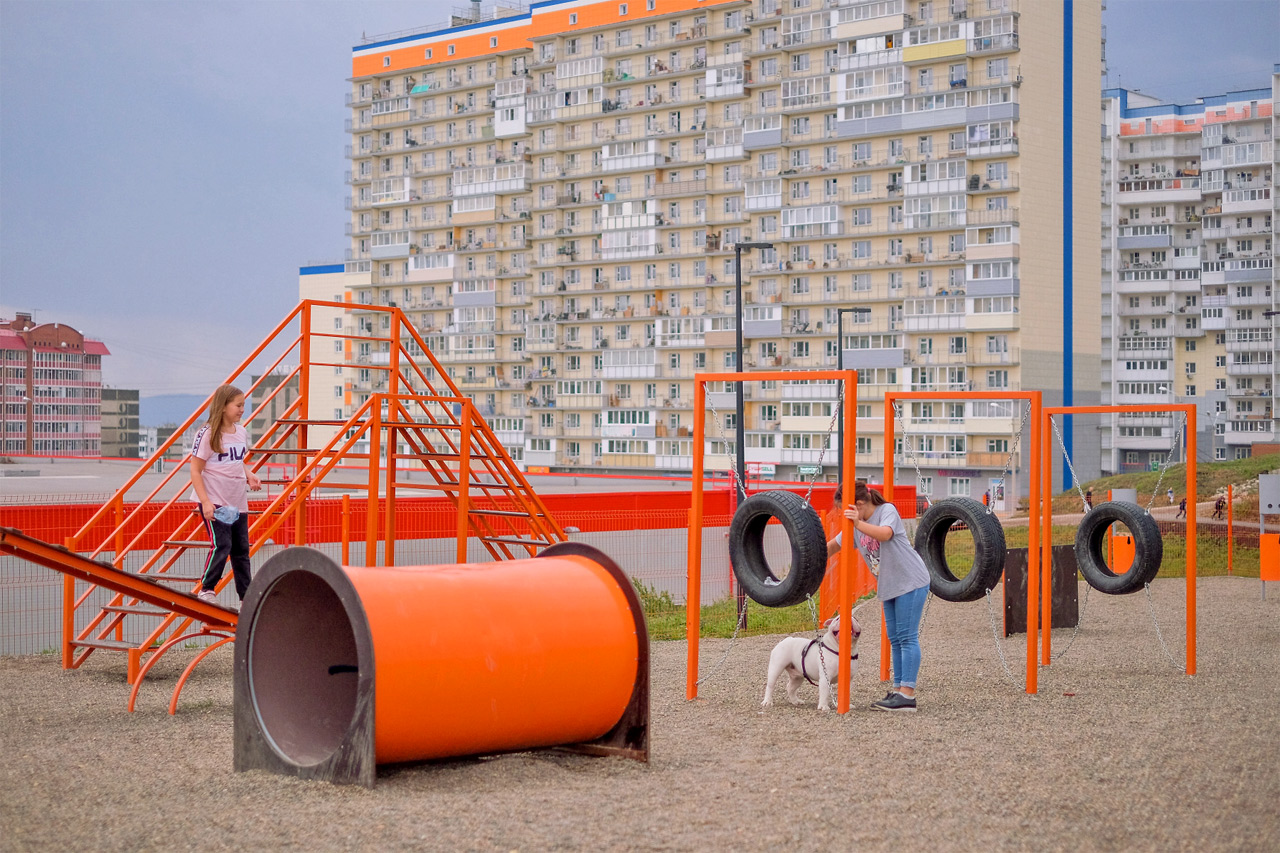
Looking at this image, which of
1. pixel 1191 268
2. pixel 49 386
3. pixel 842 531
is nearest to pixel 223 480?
pixel 842 531

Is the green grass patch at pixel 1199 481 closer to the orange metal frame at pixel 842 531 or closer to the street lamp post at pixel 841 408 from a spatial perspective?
the street lamp post at pixel 841 408

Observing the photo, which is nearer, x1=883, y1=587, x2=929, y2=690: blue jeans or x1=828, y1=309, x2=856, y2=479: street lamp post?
x1=883, y1=587, x2=929, y2=690: blue jeans

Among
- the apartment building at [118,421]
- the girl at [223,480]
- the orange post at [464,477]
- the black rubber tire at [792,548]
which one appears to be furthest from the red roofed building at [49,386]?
the black rubber tire at [792,548]

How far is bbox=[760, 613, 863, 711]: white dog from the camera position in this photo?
10250 mm

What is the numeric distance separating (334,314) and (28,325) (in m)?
60.2

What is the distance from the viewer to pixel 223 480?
10.8 meters

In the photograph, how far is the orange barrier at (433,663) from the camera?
7.31 metres

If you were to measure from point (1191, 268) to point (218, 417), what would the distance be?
108671mm

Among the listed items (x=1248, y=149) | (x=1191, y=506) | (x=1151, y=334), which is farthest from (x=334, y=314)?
(x=1191, y=506)

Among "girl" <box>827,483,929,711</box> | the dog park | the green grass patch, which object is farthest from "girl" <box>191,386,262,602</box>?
the green grass patch

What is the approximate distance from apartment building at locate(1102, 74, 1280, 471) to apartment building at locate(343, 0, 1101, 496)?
24280 mm

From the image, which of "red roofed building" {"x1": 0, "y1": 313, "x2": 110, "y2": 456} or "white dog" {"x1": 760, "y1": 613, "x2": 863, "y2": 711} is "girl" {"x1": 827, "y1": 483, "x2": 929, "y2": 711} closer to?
Result: "white dog" {"x1": 760, "y1": 613, "x2": 863, "y2": 711}

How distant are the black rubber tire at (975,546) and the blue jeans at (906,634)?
→ 103cm

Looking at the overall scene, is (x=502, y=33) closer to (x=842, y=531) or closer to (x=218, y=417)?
(x=218, y=417)
